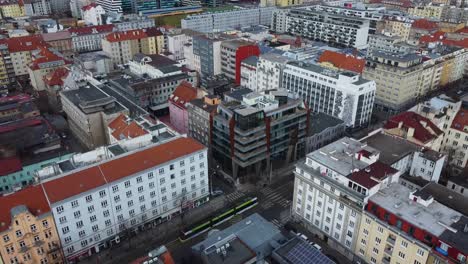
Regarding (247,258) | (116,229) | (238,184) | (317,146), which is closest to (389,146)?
(317,146)

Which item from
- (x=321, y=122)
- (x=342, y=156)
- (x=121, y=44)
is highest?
(x=121, y=44)

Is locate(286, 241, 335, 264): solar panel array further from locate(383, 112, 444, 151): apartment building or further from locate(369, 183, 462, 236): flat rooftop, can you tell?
locate(383, 112, 444, 151): apartment building

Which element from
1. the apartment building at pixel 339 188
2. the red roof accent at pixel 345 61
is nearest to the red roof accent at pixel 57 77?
the apartment building at pixel 339 188

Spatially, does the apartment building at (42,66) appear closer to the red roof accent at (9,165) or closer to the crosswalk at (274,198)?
the red roof accent at (9,165)

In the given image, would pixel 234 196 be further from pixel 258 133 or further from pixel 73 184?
pixel 73 184

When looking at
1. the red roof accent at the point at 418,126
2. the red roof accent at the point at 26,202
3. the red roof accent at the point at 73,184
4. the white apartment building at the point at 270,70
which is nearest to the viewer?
the red roof accent at the point at 26,202

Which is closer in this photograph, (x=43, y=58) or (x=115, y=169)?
(x=115, y=169)

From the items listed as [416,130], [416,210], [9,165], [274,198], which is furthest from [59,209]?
[416,130]

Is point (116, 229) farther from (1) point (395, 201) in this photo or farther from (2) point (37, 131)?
(1) point (395, 201)
